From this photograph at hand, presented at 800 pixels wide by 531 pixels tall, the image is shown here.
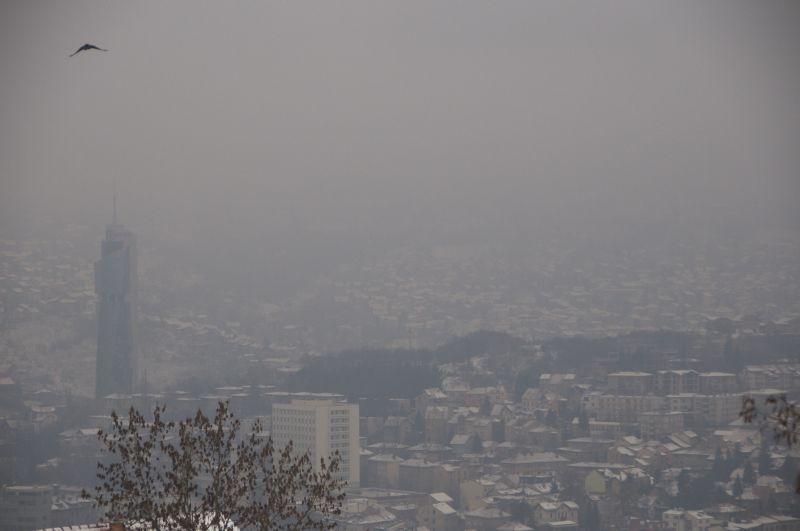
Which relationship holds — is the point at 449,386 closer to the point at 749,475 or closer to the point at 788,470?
the point at 749,475

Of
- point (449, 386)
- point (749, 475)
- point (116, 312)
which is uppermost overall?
point (116, 312)

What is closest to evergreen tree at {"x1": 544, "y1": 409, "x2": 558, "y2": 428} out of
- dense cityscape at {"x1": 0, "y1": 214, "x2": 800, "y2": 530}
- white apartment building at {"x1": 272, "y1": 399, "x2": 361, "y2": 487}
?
dense cityscape at {"x1": 0, "y1": 214, "x2": 800, "y2": 530}

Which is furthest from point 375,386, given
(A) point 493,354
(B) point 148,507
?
(B) point 148,507

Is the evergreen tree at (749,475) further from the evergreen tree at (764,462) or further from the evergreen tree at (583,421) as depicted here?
the evergreen tree at (583,421)

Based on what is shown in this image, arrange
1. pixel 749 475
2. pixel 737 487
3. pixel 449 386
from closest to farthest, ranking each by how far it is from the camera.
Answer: pixel 737 487 < pixel 749 475 < pixel 449 386

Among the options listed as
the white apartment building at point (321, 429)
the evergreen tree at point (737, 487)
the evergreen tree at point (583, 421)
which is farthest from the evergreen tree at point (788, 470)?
the white apartment building at point (321, 429)

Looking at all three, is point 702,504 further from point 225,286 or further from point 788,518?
point 225,286

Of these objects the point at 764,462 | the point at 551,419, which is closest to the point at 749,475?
the point at 764,462
